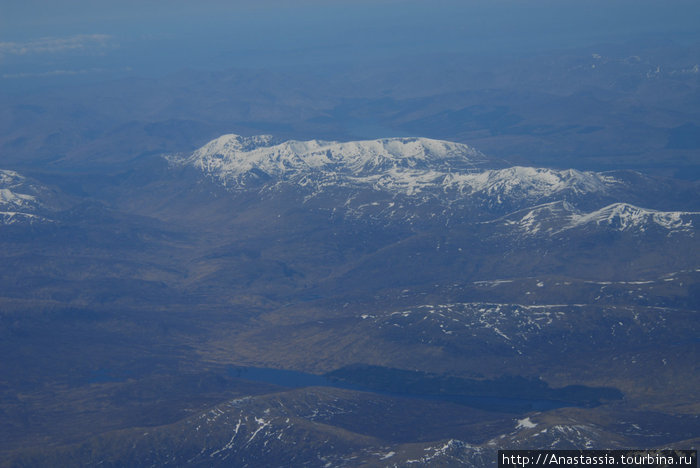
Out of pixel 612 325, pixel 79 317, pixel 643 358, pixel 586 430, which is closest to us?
pixel 586 430

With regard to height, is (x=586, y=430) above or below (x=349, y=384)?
above

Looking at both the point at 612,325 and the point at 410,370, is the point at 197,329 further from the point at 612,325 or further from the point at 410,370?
the point at 612,325

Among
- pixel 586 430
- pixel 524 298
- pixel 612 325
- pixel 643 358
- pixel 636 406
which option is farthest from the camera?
pixel 524 298

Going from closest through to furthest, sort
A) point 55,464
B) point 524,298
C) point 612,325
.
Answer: point 55,464 → point 612,325 → point 524,298

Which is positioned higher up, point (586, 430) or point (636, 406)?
point (586, 430)

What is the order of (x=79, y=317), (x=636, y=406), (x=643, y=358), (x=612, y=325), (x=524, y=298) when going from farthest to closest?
(x=79, y=317) < (x=524, y=298) < (x=612, y=325) < (x=643, y=358) < (x=636, y=406)

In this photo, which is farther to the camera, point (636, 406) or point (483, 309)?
point (483, 309)

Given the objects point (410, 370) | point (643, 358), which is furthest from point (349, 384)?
point (643, 358)

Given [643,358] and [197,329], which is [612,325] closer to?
[643,358]

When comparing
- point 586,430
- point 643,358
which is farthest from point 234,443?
point 643,358
